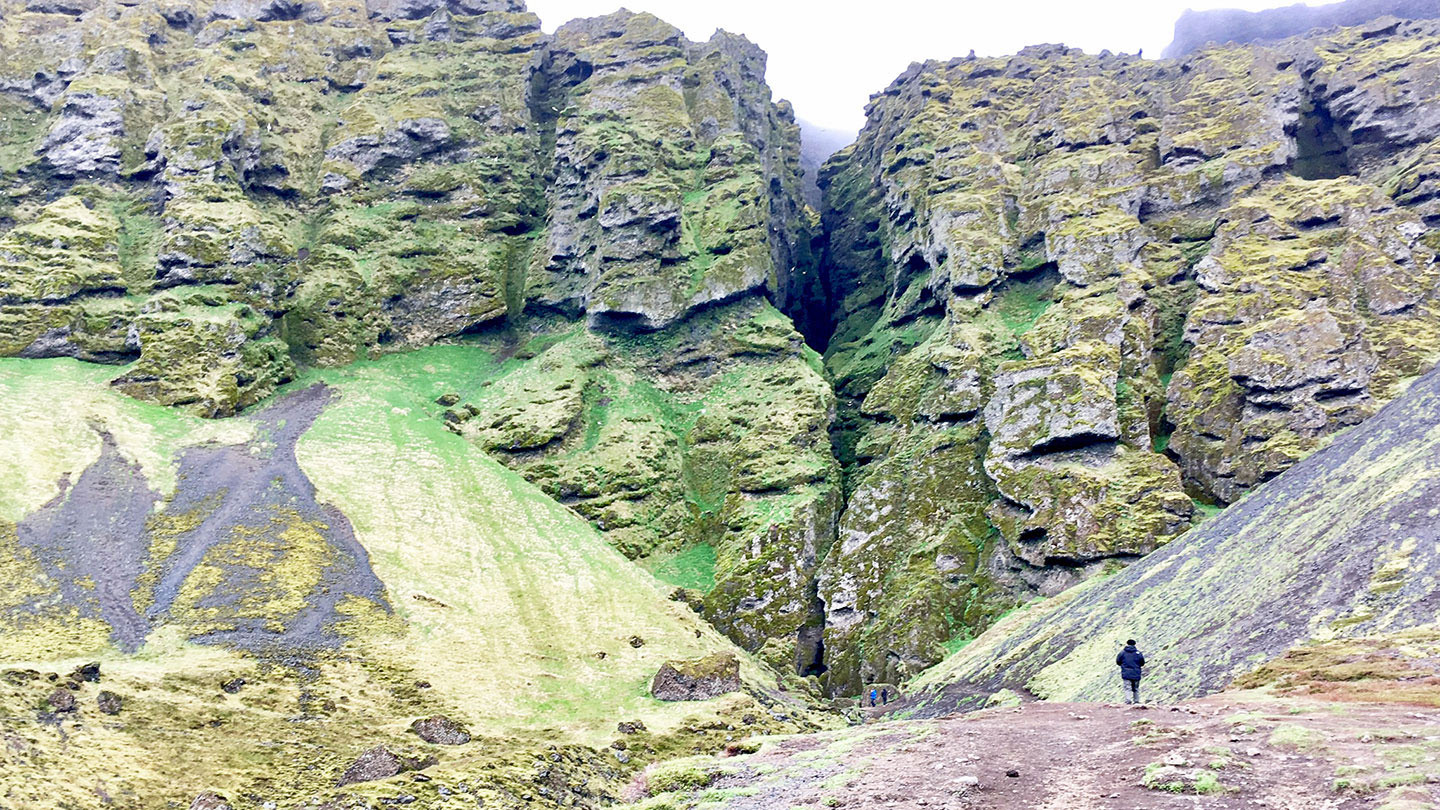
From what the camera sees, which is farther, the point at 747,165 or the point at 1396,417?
the point at 747,165

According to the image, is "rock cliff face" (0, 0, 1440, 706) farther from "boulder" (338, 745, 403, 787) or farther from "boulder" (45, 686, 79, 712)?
"boulder" (338, 745, 403, 787)

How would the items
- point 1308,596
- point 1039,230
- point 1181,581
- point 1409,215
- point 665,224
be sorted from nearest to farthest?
point 1308,596 → point 1181,581 → point 1409,215 → point 1039,230 → point 665,224

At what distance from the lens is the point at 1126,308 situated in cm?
7869

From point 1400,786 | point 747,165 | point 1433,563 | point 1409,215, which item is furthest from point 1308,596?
point 747,165

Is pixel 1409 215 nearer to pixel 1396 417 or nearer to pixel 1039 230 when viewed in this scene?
pixel 1039 230

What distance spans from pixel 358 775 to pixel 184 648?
21904 mm

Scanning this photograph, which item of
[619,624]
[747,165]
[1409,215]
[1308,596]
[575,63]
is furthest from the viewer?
[575,63]

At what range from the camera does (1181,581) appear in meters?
41.5

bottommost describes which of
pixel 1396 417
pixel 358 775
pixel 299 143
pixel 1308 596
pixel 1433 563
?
pixel 358 775

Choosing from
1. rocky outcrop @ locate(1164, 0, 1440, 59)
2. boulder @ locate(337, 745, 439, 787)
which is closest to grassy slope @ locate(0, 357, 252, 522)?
boulder @ locate(337, 745, 439, 787)

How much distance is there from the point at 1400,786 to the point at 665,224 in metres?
101

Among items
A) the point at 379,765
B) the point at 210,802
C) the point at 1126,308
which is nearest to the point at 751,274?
the point at 1126,308

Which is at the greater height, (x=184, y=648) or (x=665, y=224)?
(x=665, y=224)

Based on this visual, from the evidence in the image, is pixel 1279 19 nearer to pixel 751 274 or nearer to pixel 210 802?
pixel 751 274
